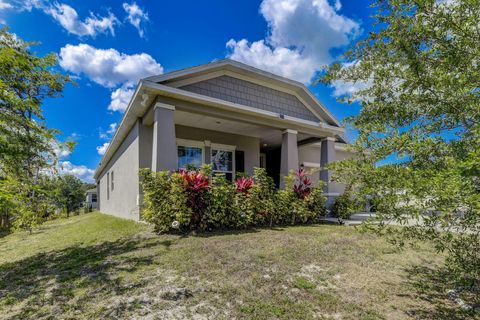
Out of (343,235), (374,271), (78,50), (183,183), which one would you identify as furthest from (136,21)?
(374,271)

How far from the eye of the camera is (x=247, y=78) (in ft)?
30.5

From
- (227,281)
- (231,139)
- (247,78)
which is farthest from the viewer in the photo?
(231,139)

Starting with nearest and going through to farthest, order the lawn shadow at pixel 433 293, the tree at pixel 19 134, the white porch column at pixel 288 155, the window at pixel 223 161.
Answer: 1. the lawn shadow at pixel 433 293
2. the tree at pixel 19 134
3. the white porch column at pixel 288 155
4. the window at pixel 223 161

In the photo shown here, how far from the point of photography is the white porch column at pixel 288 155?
9.63m

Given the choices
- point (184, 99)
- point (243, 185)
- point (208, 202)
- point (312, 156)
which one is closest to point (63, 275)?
point (208, 202)

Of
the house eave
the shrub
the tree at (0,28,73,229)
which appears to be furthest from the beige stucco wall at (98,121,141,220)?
the shrub

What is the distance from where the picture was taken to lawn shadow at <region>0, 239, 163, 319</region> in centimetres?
289

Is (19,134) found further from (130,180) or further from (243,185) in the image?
(243,185)

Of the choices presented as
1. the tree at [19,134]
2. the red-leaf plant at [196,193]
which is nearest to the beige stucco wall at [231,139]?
the red-leaf plant at [196,193]

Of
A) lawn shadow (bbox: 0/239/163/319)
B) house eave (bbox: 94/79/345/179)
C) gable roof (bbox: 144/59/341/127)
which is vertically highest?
gable roof (bbox: 144/59/341/127)

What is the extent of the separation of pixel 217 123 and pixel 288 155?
10.1 ft

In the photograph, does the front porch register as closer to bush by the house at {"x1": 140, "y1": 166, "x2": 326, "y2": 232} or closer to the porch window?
the porch window

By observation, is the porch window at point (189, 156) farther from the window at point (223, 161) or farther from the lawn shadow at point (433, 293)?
the lawn shadow at point (433, 293)

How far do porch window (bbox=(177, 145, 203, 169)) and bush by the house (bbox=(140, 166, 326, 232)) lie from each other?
10.7 feet
